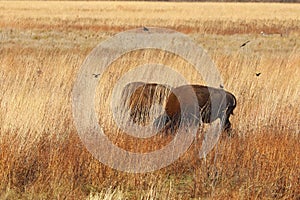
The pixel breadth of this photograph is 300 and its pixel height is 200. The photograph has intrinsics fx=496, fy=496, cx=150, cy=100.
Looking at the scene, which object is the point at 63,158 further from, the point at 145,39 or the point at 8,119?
the point at 145,39

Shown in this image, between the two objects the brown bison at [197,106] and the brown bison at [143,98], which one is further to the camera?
the brown bison at [143,98]

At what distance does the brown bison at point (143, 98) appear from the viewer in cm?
585

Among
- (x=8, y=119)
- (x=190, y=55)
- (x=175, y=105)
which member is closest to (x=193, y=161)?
(x=175, y=105)

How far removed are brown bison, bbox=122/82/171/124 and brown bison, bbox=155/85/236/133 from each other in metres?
0.27

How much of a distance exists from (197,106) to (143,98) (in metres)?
0.78

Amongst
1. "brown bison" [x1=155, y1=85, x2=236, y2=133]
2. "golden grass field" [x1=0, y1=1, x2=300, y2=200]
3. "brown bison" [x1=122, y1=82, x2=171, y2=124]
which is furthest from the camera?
"brown bison" [x1=122, y1=82, x2=171, y2=124]

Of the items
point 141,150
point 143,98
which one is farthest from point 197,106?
point 141,150

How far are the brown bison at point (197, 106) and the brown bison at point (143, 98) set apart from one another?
27 cm

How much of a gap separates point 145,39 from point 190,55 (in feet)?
32.7

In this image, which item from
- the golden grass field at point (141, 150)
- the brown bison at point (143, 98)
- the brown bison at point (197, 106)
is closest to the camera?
the golden grass field at point (141, 150)

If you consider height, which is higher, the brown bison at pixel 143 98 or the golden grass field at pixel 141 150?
the brown bison at pixel 143 98

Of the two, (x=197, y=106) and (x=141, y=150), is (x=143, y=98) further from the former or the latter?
(x=141, y=150)

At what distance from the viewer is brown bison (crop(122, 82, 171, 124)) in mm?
5848

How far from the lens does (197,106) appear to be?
5.48 m
